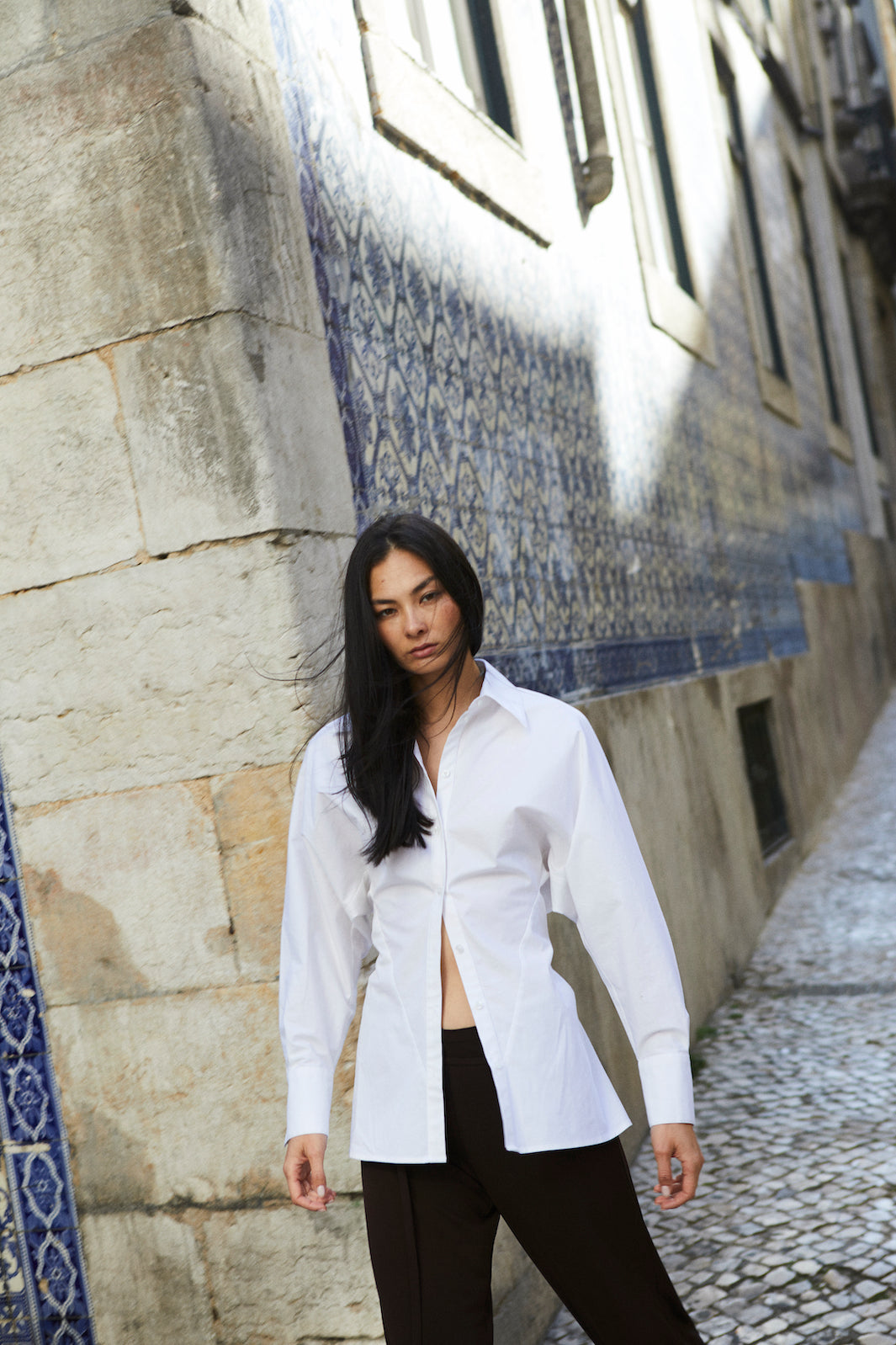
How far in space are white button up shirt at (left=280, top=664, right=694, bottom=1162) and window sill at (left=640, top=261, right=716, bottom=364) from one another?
4.82 meters

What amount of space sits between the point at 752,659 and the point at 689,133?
125 inches

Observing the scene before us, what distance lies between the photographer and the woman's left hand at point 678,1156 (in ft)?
5.94

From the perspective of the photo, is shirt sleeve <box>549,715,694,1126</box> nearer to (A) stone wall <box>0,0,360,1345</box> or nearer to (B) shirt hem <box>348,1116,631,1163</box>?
(B) shirt hem <box>348,1116,631,1163</box>

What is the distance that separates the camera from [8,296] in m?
2.90

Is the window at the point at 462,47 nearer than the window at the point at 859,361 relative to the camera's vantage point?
Yes

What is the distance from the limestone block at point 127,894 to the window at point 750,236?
7.53 metres

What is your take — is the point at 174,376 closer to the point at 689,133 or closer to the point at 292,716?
the point at 292,716

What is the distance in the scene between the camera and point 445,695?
2037 millimetres

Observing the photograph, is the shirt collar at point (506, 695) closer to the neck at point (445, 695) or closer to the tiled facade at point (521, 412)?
the neck at point (445, 695)

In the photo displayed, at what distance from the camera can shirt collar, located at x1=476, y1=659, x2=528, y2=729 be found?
6.33 feet

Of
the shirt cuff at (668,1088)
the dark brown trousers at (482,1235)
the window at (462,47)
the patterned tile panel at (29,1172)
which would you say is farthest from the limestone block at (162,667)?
the window at (462,47)

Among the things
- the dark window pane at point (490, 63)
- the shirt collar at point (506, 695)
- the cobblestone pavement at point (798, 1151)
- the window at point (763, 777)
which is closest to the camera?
the shirt collar at point (506, 695)

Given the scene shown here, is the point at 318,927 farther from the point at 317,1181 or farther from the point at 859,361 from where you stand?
the point at 859,361

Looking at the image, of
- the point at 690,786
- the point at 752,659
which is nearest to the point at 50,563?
the point at 690,786
